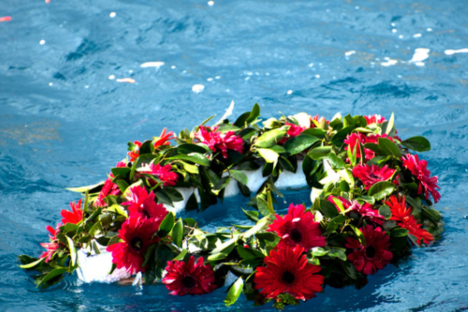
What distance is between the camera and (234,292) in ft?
6.24

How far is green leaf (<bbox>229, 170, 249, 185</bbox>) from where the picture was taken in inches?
96.4

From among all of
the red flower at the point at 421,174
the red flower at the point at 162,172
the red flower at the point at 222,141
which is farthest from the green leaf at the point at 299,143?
the red flower at the point at 162,172

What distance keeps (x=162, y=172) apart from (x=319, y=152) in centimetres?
70

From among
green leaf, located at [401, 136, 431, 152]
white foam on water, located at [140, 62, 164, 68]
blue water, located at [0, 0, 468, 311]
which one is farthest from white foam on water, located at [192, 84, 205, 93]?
green leaf, located at [401, 136, 431, 152]

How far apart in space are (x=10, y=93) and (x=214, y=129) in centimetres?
228

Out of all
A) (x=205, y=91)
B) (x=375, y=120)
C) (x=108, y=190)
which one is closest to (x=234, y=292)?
(x=108, y=190)

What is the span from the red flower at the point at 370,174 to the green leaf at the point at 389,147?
0.10 m

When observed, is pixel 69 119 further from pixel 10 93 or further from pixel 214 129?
pixel 214 129

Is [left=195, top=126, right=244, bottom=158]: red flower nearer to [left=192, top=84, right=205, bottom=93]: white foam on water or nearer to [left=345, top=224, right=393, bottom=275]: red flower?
[left=345, top=224, right=393, bottom=275]: red flower

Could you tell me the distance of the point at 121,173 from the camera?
2.33m

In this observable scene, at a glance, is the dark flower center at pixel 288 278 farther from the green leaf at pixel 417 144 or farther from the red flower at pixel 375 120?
the red flower at pixel 375 120

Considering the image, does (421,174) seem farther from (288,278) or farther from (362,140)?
(288,278)

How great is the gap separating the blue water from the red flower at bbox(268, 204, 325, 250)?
248 millimetres

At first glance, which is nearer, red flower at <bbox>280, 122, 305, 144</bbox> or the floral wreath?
the floral wreath
